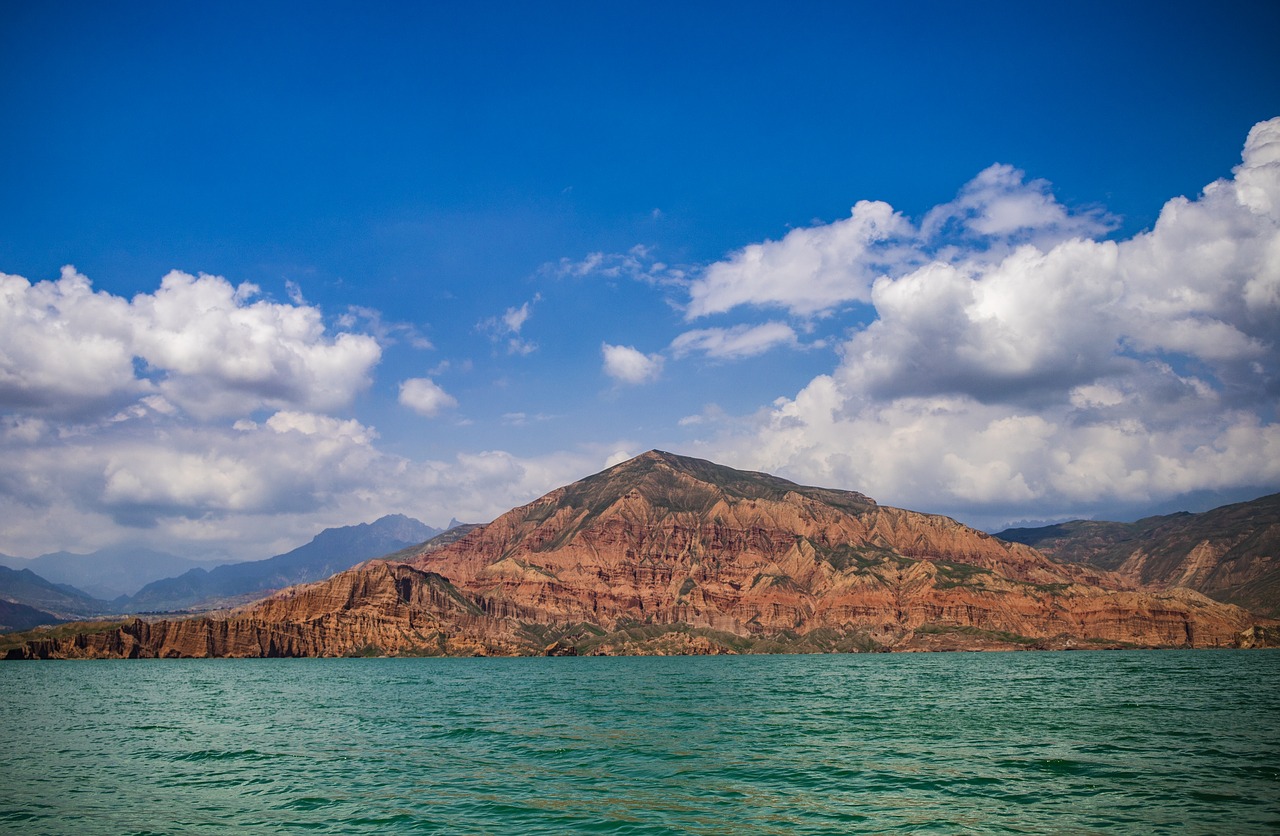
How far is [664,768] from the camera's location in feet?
150

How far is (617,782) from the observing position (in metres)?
41.8

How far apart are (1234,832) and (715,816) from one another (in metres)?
19.5

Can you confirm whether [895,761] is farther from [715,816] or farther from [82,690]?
[82,690]

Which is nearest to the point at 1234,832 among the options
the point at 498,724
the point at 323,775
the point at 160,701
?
the point at 323,775

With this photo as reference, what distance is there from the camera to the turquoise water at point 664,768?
112 feet

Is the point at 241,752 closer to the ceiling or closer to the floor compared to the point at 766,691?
closer to the ceiling

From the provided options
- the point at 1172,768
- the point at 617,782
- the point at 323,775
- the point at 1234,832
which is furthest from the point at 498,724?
the point at 1234,832

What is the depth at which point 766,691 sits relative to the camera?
110500 millimetres

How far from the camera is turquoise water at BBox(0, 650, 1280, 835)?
34188 millimetres

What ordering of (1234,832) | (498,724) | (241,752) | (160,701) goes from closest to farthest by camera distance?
1. (1234,832)
2. (241,752)
3. (498,724)
4. (160,701)

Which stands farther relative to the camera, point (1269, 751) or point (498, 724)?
point (498, 724)

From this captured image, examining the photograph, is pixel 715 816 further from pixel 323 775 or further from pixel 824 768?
pixel 323 775

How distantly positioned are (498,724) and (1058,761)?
44985mm

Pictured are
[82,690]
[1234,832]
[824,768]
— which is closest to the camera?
[1234,832]
